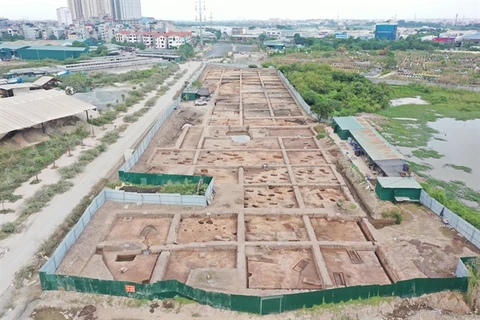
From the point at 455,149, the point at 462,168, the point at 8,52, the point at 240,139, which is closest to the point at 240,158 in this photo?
the point at 240,139

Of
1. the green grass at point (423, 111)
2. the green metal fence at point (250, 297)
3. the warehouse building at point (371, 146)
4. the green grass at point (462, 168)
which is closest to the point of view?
the green metal fence at point (250, 297)

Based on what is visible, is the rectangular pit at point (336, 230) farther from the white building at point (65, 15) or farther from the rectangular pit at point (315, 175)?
the white building at point (65, 15)

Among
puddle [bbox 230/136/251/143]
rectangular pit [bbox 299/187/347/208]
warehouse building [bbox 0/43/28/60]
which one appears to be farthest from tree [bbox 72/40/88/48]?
rectangular pit [bbox 299/187/347/208]

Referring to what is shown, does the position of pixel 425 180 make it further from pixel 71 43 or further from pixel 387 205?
pixel 71 43

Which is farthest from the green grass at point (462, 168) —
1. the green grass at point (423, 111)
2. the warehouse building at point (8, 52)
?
the warehouse building at point (8, 52)

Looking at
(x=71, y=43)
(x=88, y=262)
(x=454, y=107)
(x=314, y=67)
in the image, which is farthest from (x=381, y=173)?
(x=71, y=43)

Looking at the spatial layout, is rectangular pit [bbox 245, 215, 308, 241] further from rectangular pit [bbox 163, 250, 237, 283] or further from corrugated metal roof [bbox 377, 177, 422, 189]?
corrugated metal roof [bbox 377, 177, 422, 189]
